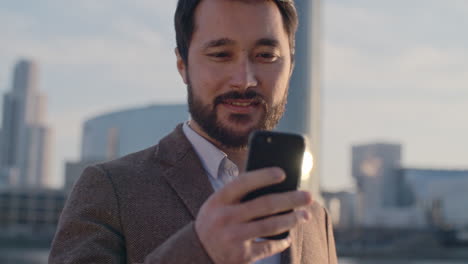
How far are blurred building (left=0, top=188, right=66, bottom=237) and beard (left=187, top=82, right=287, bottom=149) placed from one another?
106 metres

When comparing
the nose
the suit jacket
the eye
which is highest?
the eye

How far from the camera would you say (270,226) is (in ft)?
5.62

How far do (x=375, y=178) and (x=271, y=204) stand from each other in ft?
558

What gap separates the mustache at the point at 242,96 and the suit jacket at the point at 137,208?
13.2 inches

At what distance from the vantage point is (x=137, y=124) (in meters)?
189

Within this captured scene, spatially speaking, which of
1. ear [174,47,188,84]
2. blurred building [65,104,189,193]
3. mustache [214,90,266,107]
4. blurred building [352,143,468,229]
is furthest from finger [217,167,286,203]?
blurred building [65,104,189,193]

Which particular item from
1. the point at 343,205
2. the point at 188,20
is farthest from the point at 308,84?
Result: the point at 343,205

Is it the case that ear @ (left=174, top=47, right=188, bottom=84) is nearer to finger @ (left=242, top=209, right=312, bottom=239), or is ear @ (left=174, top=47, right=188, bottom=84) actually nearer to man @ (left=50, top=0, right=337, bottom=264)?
man @ (left=50, top=0, right=337, bottom=264)

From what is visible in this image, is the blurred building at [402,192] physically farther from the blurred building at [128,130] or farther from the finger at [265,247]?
the finger at [265,247]

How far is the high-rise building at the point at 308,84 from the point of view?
57.8m

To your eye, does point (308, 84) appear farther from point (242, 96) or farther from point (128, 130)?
point (128, 130)

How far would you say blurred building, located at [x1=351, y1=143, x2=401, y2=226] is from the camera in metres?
161

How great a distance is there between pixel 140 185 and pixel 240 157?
0.45 metres

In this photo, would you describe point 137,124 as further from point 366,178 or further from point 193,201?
point 193,201
